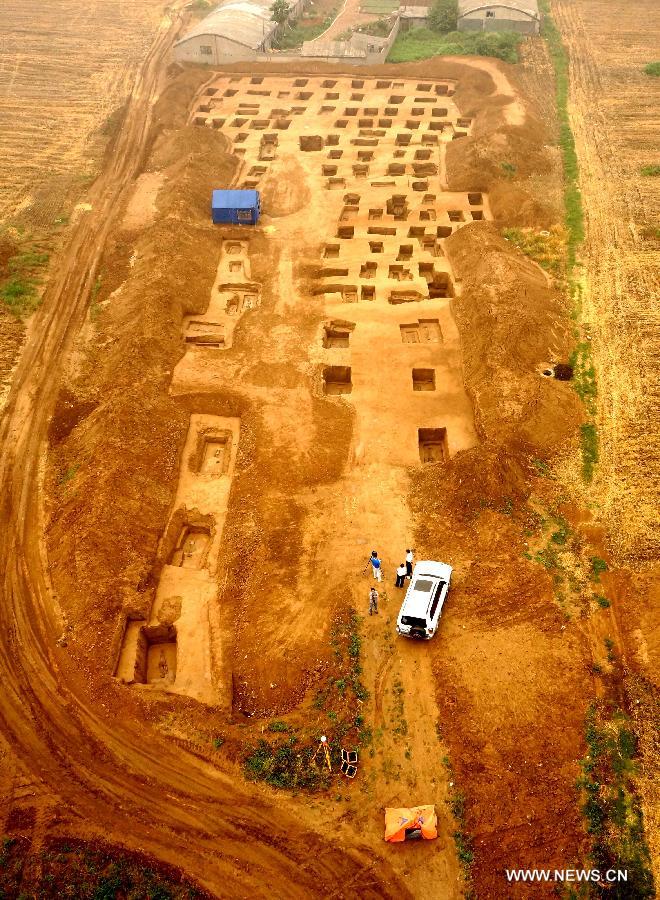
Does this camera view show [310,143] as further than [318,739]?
Yes

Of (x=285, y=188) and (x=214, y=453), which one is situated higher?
(x=285, y=188)

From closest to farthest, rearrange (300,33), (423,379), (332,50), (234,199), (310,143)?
(423,379), (234,199), (310,143), (332,50), (300,33)

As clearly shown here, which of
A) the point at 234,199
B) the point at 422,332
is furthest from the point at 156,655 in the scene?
the point at 234,199

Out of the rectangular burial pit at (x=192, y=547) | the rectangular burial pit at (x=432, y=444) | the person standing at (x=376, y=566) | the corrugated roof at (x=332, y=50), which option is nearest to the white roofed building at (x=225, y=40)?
the corrugated roof at (x=332, y=50)

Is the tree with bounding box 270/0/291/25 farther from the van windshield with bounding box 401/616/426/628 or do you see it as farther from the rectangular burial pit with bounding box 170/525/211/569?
the van windshield with bounding box 401/616/426/628

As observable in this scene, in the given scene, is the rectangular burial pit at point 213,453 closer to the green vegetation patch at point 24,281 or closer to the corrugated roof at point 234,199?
the green vegetation patch at point 24,281

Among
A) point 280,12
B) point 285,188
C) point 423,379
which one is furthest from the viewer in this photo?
point 280,12

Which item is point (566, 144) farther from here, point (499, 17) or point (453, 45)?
point (499, 17)
